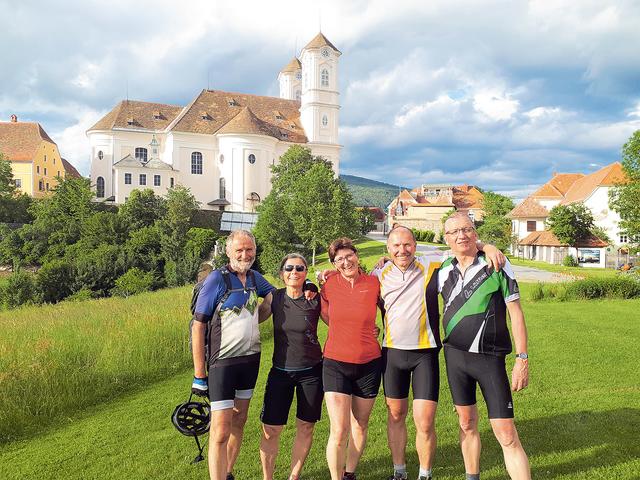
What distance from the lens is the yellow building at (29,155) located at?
60656 millimetres

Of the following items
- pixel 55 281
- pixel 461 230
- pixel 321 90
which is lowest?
pixel 55 281

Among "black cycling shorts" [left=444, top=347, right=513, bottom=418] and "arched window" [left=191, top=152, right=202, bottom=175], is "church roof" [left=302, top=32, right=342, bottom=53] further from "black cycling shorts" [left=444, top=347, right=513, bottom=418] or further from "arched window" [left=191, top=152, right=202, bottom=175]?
"black cycling shorts" [left=444, top=347, right=513, bottom=418]

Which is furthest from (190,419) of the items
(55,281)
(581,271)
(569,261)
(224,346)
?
(569,261)

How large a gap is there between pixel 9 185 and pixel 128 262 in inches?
764

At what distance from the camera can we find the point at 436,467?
4.76 meters

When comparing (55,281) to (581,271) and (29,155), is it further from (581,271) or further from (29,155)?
(581,271)

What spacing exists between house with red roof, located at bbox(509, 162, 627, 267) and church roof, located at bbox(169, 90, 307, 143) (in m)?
25.7

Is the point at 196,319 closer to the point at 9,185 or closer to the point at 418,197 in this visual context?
the point at 9,185

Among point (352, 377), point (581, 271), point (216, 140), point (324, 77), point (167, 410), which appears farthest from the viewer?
point (324, 77)

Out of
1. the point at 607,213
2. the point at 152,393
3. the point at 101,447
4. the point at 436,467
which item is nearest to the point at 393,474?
the point at 436,467

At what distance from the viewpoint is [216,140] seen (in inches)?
2217

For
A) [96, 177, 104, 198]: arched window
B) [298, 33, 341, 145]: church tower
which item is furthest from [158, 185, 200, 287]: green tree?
[298, 33, 341, 145]: church tower

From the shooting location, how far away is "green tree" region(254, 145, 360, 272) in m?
37.9

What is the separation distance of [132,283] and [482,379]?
35.0 metres
